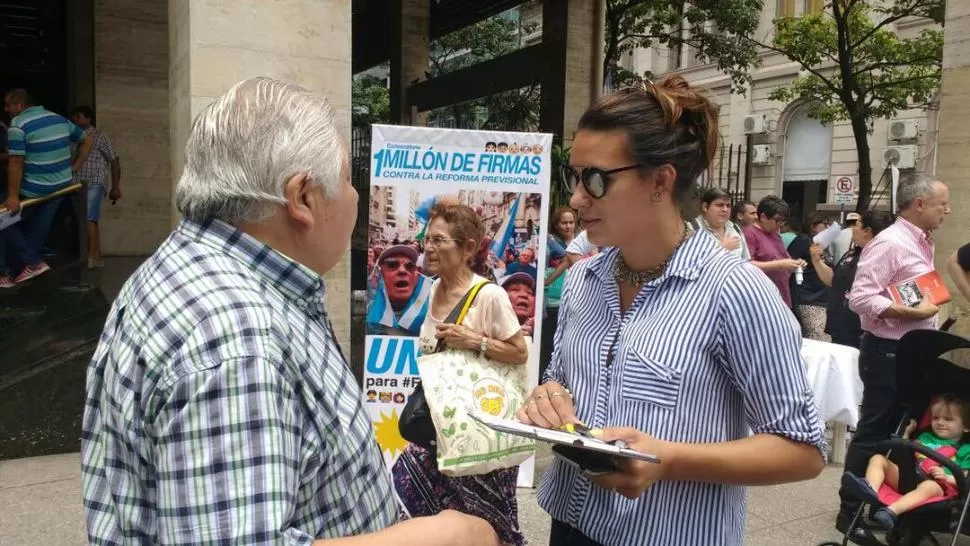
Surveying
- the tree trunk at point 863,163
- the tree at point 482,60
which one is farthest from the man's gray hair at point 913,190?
the tree trunk at point 863,163

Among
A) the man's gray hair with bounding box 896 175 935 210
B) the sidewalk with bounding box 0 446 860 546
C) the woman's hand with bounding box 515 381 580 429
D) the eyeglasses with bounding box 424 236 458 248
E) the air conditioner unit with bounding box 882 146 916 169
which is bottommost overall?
the sidewalk with bounding box 0 446 860 546

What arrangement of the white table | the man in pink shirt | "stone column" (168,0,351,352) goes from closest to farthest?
the man in pink shirt
"stone column" (168,0,351,352)
the white table

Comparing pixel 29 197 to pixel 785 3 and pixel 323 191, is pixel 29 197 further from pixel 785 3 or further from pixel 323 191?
pixel 785 3

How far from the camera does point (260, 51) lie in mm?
5094

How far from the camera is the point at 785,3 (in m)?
28.5

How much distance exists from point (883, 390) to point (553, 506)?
3.48 m

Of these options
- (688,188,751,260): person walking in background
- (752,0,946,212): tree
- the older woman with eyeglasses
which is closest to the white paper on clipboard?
A: the older woman with eyeglasses

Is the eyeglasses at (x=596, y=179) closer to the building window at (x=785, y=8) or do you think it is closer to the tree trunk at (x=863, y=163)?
the tree trunk at (x=863, y=163)

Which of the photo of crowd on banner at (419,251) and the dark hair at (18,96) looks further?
the dark hair at (18,96)

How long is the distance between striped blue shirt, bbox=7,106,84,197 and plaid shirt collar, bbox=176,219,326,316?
6698 millimetres

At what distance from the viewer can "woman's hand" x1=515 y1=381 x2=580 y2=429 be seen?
1628mm

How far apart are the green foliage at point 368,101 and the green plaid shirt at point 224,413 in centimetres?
2865

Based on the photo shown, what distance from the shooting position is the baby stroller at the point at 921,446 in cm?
352

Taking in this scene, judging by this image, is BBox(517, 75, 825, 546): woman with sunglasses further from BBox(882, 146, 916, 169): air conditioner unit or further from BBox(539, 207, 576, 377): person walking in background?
BBox(882, 146, 916, 169): air conditioner unit
